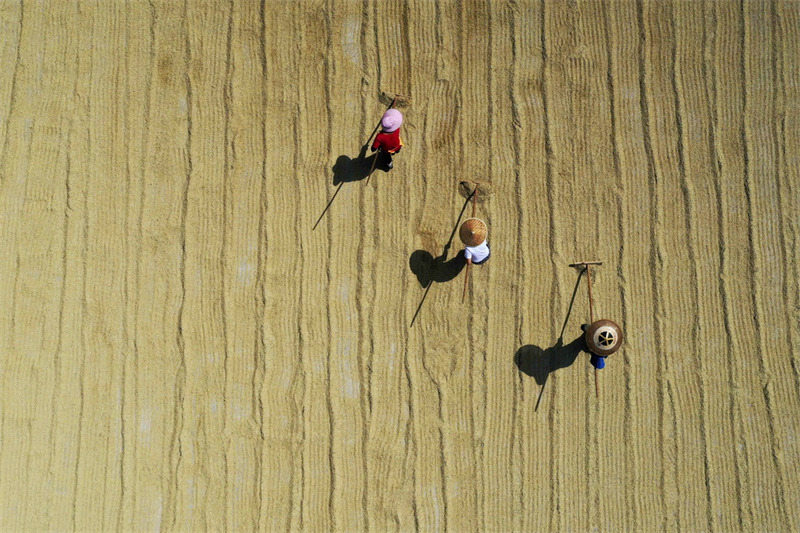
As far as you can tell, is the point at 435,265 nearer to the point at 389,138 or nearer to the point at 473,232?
the point at 473,232

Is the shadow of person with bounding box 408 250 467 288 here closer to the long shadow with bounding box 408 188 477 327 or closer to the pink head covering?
the long shadow with bounding box 408 188 477 327

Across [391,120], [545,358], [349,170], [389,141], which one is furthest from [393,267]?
[545,358]

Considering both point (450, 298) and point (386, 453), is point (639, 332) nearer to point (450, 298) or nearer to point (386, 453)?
point (450, 298)

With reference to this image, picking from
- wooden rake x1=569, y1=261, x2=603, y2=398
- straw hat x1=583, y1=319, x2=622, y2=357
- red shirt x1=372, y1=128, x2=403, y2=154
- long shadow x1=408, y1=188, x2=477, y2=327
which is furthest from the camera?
long shadow x1=408, y1=188, x2=477, y2=327

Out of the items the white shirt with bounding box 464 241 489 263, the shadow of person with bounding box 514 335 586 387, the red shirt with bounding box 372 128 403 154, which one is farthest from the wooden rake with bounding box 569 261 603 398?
the red shirt with bounding box 372 128 403 154

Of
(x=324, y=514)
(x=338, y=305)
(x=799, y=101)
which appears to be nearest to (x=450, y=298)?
(x=338, y=305)

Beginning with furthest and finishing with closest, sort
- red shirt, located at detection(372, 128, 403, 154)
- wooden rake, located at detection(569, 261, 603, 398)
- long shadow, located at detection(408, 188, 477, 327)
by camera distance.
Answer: long shadow, located at detection(408, 188, 477, 327), wooden rake, located at detection(569, 261, 603, 398), red shirt, located at detection(372, 128, 403, 154)
